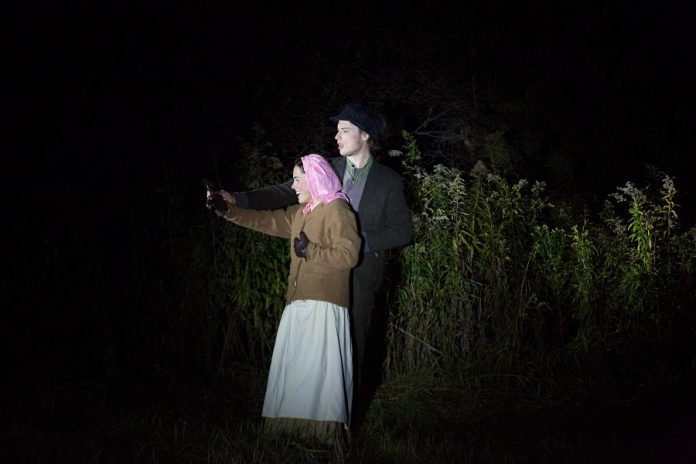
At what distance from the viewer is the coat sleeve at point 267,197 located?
4.03m

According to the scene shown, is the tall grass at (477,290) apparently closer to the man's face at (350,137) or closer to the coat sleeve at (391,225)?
the coat sleeve at (391,225)

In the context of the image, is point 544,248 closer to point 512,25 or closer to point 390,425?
point 390,425

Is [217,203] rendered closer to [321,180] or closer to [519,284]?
[321,180]

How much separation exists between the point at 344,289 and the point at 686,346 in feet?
11.9

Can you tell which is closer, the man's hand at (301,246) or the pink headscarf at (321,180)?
the man's hand at (301,246)

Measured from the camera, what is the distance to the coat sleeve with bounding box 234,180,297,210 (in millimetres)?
4027

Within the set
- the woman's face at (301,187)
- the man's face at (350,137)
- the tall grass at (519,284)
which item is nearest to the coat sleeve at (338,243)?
the woman's face at (301,187)

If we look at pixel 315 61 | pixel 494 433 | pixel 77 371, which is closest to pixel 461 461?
pixel 494 433

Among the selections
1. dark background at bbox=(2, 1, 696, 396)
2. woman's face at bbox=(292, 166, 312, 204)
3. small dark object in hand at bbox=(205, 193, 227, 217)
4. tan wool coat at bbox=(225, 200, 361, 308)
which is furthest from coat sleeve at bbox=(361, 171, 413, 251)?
dark background at bbox=(2, 1, 696, 396)

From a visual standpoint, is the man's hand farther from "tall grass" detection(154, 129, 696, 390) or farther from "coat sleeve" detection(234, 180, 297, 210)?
"tall grass" detection(154, 129, 696, 390)

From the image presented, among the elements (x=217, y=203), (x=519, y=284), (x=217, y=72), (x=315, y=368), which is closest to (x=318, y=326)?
(x=315, y=368)

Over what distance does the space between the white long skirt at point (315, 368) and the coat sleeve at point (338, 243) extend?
0.87 ft

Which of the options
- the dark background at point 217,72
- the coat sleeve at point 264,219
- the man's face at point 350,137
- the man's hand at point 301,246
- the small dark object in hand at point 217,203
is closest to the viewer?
the man's hand at point 301,246

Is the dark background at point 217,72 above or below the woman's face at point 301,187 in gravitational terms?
above
